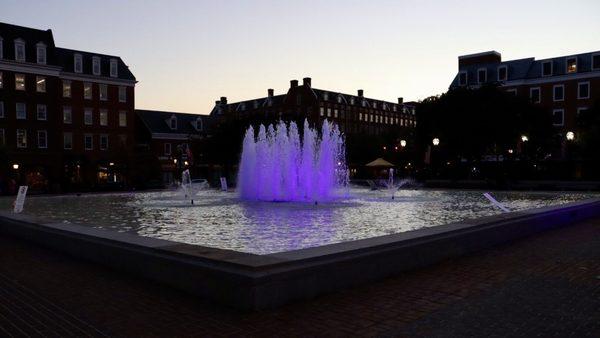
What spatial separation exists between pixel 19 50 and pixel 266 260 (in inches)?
2128

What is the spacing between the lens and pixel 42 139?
52.2m

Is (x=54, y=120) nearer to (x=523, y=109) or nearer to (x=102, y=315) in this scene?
(x=523, y=109)

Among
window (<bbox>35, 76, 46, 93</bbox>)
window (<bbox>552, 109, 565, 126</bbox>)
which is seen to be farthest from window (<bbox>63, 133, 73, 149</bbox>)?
window (<bbox>552, 109, 565, 126</bbox>)

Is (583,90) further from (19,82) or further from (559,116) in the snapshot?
(19,82)

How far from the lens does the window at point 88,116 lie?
57.0m

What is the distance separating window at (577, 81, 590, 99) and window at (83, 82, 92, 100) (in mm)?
60473

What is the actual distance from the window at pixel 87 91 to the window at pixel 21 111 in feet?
23.9

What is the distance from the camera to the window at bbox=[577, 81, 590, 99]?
206 feet

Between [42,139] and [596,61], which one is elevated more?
[596,61]

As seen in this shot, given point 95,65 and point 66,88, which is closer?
point 66,88

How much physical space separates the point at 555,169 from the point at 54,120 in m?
57.8

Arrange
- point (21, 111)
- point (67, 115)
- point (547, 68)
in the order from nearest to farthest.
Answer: point (21, 111) < point (67, 115) < point (547, 68)

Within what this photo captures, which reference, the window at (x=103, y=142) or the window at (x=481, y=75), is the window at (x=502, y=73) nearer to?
the window at (x=481, y=75)

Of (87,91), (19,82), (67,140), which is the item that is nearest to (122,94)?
(87,91)
